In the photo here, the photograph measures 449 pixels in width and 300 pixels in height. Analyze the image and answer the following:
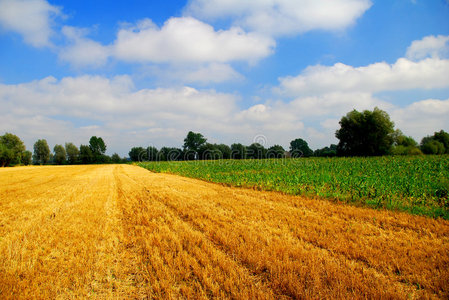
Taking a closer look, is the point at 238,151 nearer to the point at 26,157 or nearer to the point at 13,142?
the point at 26,157

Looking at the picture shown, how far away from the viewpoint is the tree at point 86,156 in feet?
302

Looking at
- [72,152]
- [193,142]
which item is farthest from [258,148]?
[72,152]

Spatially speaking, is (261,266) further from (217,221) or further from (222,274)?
(217,221)

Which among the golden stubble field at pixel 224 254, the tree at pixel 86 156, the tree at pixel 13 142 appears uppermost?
the tree at pixel 13 142

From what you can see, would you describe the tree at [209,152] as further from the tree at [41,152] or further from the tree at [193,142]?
the tree at [41,152]

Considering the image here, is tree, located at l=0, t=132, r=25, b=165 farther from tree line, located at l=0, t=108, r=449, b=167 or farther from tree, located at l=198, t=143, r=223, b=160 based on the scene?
tree, located at l=198, t=143, r=223, b=160

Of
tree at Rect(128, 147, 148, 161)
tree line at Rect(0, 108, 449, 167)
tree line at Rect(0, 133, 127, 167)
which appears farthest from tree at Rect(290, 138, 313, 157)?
tree line at Rect(0, 133, 127, 167)

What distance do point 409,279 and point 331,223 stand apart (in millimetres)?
2526

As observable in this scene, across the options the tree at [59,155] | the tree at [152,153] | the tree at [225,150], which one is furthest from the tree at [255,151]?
the tree at [59,155]

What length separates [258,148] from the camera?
84.3 meters

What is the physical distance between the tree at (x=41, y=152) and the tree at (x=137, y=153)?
34.8 metres

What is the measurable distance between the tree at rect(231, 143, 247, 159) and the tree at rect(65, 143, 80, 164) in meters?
74.4

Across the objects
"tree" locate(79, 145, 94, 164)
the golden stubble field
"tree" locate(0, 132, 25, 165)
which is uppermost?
"tree" locate(0, 132, 25, 165)

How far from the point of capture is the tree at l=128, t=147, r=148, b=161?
99.0 metres
